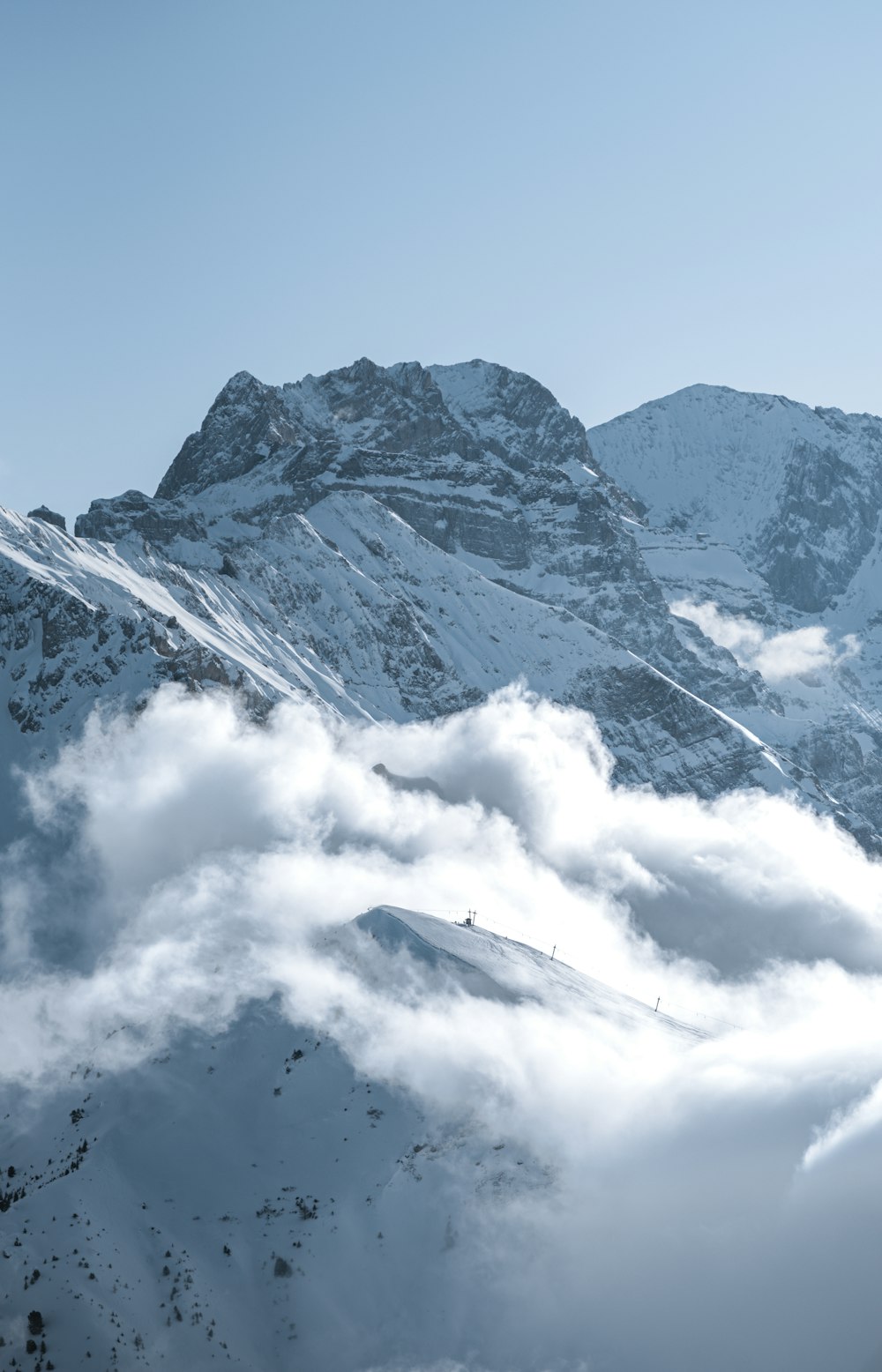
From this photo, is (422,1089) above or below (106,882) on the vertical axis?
above

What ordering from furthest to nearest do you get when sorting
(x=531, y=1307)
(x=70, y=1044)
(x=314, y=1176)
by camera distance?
(x=70, y=1044), (x=314, y=1176), (x=531, y=1307)

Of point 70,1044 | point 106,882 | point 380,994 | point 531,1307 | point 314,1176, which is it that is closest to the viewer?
point 531,1307

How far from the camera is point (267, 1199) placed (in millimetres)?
99438

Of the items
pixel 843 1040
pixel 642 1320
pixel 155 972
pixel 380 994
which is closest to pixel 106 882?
pixel 155 972

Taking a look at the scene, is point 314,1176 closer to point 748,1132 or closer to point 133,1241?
point 133,1241

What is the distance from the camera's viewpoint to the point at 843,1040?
118 m

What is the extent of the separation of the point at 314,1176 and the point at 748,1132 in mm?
26050

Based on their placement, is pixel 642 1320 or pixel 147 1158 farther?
pixel 147 1158

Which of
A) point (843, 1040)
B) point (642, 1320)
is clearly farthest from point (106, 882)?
point (642, 1320)

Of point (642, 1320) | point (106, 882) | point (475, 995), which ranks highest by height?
point (475, 995)

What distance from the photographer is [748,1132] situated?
100875mm

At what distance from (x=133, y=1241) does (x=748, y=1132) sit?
36458 mm

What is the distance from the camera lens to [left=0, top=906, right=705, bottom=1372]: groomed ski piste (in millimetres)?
88250

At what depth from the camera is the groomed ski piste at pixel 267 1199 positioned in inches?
3474
